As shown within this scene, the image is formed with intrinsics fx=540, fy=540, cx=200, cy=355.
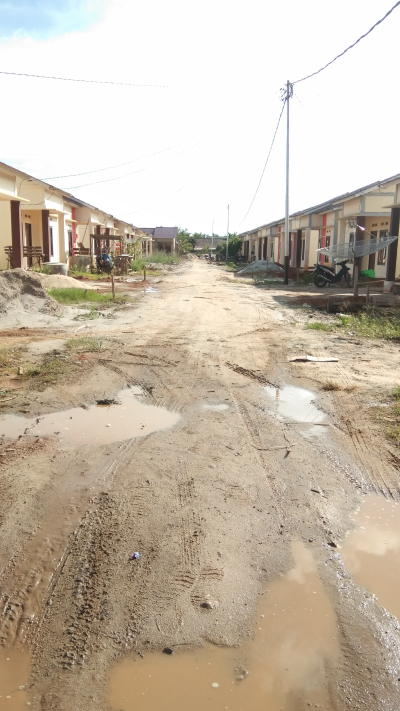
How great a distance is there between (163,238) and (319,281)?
54.8 m

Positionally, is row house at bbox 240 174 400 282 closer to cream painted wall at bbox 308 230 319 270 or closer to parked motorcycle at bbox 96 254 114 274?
cream painted wall at bbox 308 230 319 270

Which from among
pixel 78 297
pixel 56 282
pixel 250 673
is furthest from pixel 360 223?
pixel 250 673

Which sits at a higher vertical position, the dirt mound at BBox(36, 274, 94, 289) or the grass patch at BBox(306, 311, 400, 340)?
the dirt mound at BBox(36, 274, 94, 289)

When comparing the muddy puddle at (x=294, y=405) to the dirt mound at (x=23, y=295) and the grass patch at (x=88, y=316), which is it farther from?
the dirt mound at (x=23, y=295)

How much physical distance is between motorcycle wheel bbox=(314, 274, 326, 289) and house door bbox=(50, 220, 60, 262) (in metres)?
13.0

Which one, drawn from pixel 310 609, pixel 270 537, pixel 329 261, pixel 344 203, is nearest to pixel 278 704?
pixel 310 609

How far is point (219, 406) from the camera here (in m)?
5.95

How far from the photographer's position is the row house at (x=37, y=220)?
1914 cm

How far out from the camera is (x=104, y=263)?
2911 cm

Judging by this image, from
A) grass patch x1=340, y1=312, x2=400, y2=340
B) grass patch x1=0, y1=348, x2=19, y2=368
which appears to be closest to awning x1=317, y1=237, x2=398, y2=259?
grass patch x1=340, y1=312, x2=400, y2=340

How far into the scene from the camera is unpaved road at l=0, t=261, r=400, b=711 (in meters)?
2.52

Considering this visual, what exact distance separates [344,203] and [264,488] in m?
22.7

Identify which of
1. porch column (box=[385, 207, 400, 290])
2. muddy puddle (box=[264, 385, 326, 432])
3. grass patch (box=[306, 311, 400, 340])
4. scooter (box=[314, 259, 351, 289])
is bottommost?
muddy puddle (box=[264, 385, 326, 432])

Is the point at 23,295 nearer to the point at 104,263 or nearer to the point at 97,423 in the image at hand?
the point at 97,423
